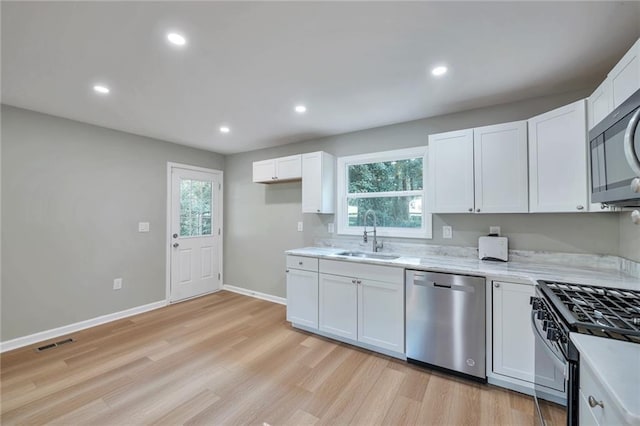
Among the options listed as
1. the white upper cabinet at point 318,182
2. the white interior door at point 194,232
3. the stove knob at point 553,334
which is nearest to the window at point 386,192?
the white upper cabinet at point 318,182

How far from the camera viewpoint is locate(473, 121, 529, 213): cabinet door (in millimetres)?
2264

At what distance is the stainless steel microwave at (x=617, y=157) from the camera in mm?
1021

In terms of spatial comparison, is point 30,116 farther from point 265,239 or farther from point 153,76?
point 265,239

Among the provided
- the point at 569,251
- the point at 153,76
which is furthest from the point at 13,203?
the point at 569,251

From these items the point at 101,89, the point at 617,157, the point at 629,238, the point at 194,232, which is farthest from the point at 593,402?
the point at 194,232

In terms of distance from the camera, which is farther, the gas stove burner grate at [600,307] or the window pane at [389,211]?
the window pane at [389,211]

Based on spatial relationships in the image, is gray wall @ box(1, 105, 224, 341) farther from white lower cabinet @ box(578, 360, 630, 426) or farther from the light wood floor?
white lower cabinet @ box(578, 360, 630, 426)

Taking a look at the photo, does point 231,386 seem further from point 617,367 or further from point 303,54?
point 303,54

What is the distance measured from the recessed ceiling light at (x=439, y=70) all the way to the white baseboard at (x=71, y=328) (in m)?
4.48

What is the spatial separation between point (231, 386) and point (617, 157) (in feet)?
9.31

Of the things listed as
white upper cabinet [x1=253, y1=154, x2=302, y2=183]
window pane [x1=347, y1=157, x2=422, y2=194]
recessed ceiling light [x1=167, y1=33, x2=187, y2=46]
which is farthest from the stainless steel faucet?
recessed ceiling light [x1=167, y1=33, x2=187, y2=46]

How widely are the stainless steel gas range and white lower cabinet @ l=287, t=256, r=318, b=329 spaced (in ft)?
6.48

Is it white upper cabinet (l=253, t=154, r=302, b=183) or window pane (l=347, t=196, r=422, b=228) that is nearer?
window pane (l=347, t=196, r=422, b=228)

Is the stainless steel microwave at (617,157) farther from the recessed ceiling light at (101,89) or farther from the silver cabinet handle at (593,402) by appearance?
the recessed ceiling light at (101,89)
